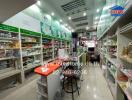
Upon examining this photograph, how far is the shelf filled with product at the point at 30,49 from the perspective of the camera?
442 cm

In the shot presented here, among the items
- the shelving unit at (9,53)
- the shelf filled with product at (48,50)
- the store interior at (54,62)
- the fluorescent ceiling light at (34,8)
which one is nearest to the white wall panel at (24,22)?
the store interior at (54,62)

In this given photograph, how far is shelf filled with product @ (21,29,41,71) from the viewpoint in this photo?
4422 mm

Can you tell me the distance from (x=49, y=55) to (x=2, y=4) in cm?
497

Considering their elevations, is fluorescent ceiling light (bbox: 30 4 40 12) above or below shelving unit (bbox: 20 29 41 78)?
above

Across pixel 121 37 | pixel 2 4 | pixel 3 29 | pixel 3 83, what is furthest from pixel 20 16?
pixel 121 37

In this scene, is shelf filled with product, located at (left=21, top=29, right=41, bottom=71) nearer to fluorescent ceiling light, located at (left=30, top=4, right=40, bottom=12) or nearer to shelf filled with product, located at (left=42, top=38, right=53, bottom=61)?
shelf filled with product, located at (left=42, top=38, right=53, bottom=61)

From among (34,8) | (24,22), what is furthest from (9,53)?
(34,8)

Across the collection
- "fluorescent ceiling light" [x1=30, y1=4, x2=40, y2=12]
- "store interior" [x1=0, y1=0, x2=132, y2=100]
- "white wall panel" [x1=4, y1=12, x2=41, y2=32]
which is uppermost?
"fluorescent ceiling light" [x1=30, y1=4, x2=40, y2=12]

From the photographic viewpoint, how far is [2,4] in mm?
2186

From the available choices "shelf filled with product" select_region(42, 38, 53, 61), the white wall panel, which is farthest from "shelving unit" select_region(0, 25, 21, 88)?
"shelf filled with product" select_region(42, 38, 53, 61)

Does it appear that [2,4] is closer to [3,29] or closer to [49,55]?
[3,29]

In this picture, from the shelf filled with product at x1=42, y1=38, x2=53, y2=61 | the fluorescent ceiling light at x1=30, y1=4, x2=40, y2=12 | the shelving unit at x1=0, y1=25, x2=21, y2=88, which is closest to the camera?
the shelving unit at x1=0, y1=25, x2=21, y2=88

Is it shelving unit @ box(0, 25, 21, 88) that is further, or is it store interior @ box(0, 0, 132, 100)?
shelving unit @ box(0, 25, 21, 88)

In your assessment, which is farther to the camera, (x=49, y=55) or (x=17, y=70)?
(x=49, y=55)
